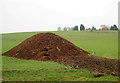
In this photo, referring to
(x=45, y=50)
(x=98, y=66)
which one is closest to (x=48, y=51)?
(x=45, y=50)

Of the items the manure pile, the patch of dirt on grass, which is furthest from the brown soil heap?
the patch of dirt on grass

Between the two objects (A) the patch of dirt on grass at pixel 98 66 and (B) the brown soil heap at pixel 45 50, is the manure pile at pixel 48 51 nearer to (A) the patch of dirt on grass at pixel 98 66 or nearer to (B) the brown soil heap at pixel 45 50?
(B) the brown soil heap at pixel 45 50

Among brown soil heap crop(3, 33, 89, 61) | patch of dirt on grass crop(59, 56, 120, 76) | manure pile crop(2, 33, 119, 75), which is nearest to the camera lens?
patch of dirt on grass crop(59, 56, 120, 76)

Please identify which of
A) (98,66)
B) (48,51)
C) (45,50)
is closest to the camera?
(98,66)

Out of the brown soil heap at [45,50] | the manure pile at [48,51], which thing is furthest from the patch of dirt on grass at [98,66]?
the brown soil heap at [45,50]

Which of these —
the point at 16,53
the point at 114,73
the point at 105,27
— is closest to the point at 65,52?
the point at 16,53

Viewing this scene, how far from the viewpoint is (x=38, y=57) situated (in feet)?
50.9

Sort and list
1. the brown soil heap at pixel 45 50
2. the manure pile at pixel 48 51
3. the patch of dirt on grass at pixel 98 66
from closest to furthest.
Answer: the patch of dirt on grass at pixel 98 66 < the manure pile at pixel 48 51 < the brown soil heap at pixel 45 50

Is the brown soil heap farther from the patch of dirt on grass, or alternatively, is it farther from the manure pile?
the patch of dirt on grass

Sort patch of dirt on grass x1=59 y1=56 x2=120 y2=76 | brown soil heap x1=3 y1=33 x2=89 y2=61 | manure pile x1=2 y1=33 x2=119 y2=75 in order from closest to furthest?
patch of dirt on grass x1=59 y1=56 x2=120 y2=76, manure pile x1=2 y1=33 x2=119 y2=75, brown soil heap x1=3 y1=33 x2=89 y2=61

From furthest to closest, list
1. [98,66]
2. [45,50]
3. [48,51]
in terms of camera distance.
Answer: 1. [45,50]
2. [48,51]
3. [98,66]

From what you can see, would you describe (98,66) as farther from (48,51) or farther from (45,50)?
(45,50)

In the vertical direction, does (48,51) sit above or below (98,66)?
above

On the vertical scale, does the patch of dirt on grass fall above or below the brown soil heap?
below
